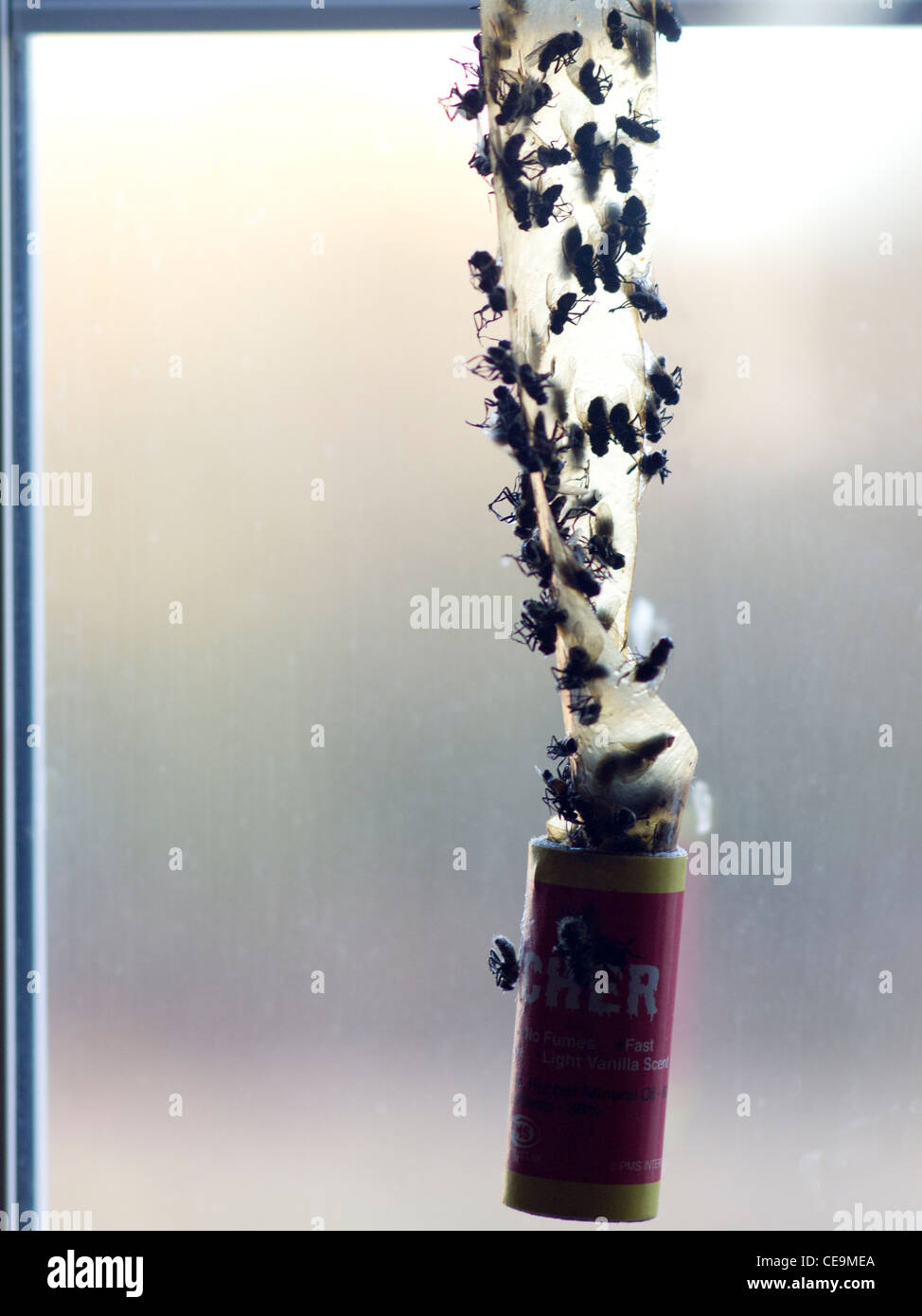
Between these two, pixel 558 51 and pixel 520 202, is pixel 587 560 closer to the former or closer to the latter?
pixel 520 202

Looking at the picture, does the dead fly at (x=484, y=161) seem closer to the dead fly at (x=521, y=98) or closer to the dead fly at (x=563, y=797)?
the dead fly at (x=521, y=98)

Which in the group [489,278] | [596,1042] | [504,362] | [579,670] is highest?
[489,278]

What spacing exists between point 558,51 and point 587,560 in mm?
576

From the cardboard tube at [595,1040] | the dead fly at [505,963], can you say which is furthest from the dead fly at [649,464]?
the dead fly at [505,963]

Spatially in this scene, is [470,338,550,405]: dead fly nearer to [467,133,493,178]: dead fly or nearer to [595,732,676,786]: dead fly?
[467,133,493,178]: dead fly

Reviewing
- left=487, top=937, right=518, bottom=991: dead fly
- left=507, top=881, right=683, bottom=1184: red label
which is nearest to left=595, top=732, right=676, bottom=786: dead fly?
left=507, top=881, right=683, bottom=1184: red label

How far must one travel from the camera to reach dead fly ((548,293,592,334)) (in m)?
1.17

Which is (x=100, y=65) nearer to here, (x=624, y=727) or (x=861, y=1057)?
(x=624, y=727)

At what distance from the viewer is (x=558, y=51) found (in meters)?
1.14

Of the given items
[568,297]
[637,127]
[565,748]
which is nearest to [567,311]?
[568,297]

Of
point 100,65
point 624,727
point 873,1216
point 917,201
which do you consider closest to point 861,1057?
point 873,1216

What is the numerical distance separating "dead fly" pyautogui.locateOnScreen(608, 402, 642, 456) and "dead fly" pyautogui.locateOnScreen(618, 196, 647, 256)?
188 millimetres

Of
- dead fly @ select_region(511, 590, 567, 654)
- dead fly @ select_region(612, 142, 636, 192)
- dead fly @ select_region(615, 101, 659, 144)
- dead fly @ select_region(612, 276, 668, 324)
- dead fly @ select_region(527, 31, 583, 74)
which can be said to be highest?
dead fly @ select_region(527, 31, 583, 74)

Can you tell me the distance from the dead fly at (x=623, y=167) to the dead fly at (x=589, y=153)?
0.05 ft
